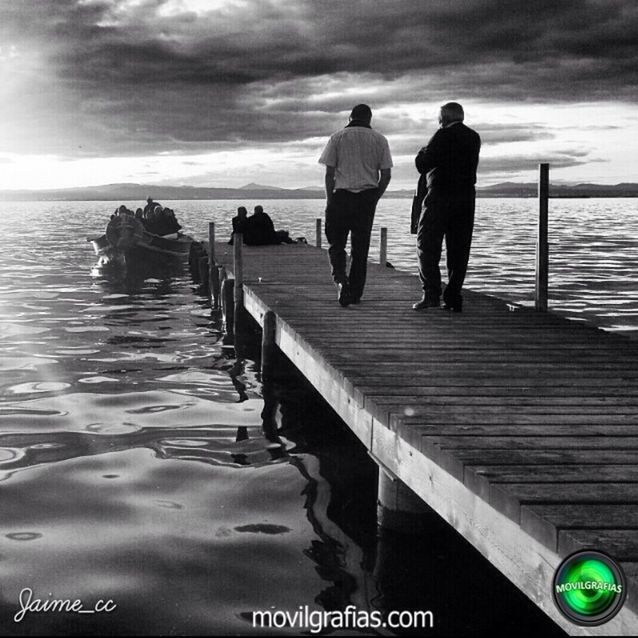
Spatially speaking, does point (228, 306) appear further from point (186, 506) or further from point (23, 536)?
point (23, 536)

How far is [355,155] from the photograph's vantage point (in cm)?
808

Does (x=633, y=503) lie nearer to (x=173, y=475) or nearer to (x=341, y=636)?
(x=341, y=636)

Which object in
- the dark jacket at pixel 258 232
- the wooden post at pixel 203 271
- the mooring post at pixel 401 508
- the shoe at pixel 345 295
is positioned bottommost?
the mooring post at pixel 401 508

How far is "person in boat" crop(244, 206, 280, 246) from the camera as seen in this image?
21.2 m

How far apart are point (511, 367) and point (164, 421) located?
3.71 m

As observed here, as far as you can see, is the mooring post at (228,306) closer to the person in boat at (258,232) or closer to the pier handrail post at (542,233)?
the pier handrail post at (542,233)

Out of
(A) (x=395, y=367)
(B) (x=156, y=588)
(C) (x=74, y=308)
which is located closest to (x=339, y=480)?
(A) (x=395, y=367)

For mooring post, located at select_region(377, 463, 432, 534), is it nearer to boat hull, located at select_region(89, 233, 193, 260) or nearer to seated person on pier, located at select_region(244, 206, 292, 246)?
seated person on pier, located at select_region(244, 206, 292, 246)

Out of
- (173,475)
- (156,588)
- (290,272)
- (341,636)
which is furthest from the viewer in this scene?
(290,272)

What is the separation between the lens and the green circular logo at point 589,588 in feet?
8.37

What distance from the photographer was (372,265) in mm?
15055

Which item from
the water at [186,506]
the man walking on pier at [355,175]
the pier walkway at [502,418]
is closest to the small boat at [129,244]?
the water at [186,506]

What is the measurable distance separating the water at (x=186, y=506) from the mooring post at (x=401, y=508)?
10cm

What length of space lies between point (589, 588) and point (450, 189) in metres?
5.58
